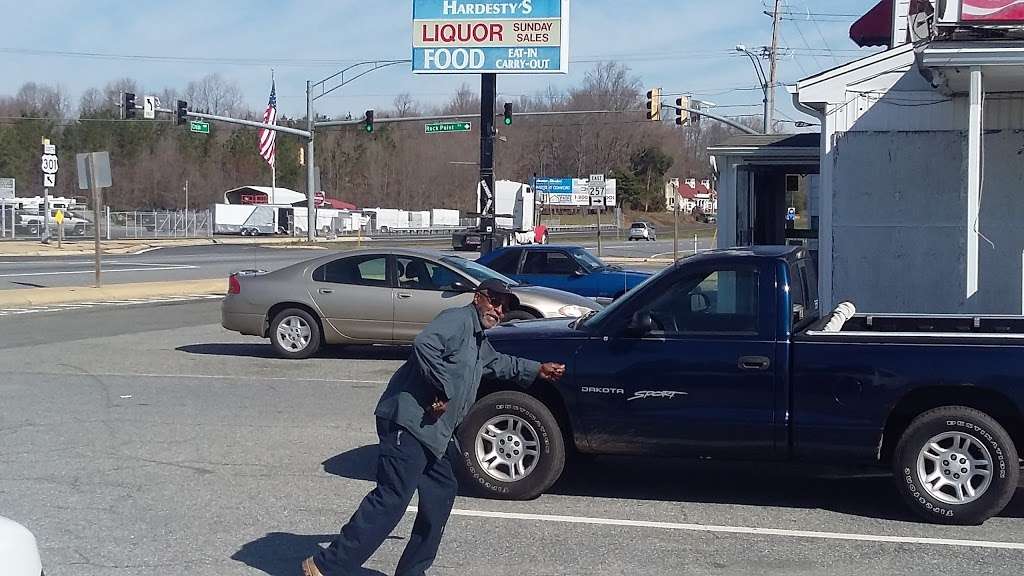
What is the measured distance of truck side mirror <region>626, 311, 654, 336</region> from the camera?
7.51 metres

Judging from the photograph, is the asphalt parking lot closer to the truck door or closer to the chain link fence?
the truck door

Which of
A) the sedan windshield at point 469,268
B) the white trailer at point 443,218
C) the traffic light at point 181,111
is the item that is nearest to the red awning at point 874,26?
the sedan windshield at point 469,268

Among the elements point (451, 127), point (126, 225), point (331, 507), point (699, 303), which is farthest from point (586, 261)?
point (126, 225)

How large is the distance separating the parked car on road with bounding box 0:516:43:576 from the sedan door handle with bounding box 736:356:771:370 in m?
4.69

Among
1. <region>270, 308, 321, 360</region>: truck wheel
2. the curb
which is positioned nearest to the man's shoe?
<region>270, 308, 321, 360</region>: truck wheel

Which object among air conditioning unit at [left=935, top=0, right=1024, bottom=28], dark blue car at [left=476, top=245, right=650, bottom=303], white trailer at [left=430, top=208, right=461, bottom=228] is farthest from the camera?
white trailer at [left=430, top=208, right=461, bottom=228]

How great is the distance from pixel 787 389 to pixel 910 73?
Result: 27.4 feet

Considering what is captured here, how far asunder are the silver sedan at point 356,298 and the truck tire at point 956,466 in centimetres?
725

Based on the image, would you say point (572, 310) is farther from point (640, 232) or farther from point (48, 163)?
point (640, 232)

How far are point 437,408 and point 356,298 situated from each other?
9.20 m

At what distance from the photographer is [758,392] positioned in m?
7.31

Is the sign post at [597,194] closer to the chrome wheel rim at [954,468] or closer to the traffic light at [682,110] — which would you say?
the traffic light at [682,110]

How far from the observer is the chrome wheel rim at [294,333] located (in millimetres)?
14859

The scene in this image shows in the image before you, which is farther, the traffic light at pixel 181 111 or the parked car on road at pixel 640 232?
the parked car on road at pixel 640 232
